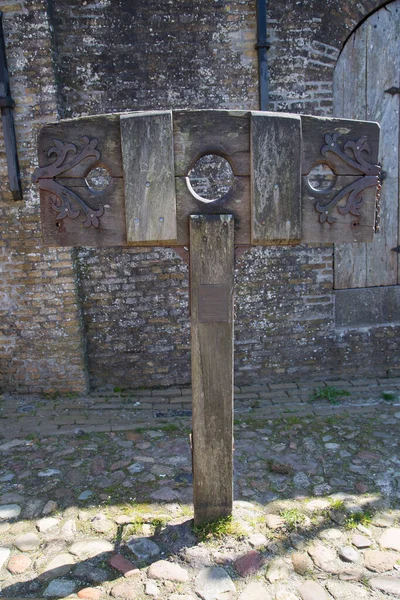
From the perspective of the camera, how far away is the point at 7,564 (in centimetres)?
260

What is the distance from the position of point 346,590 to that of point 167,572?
0.90 m

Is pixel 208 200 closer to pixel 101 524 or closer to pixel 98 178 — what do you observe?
pixel 101 524

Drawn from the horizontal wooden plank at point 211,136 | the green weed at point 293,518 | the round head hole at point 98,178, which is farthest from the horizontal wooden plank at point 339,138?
the round head hole at point 98,178

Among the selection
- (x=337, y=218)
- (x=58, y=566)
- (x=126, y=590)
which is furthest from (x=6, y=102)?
(x=126, y=590)

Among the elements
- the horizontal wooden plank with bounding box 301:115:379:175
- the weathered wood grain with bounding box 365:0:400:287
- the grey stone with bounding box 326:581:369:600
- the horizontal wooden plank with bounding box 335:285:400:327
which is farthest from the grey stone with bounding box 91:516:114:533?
the weathered wood grain with bounding box 365:0:400:287

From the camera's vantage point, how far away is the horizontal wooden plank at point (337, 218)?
2602mm

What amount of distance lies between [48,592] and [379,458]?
2.39 m

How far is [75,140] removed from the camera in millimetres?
2453

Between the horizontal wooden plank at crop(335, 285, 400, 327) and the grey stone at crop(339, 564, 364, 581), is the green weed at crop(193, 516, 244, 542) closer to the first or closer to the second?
the grey stone at crop(339, 564, 364, 581)

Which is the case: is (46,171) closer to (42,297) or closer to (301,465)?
(42,297)

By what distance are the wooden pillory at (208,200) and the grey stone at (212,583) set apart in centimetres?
73

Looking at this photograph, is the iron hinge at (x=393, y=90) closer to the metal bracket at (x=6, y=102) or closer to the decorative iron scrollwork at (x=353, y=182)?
the decorative iron scrollwork at (x=353, y=182)

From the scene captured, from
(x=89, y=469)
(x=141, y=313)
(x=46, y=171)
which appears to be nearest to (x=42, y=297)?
(x=141, y=313)

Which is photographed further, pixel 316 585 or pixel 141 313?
pixel 141 313
